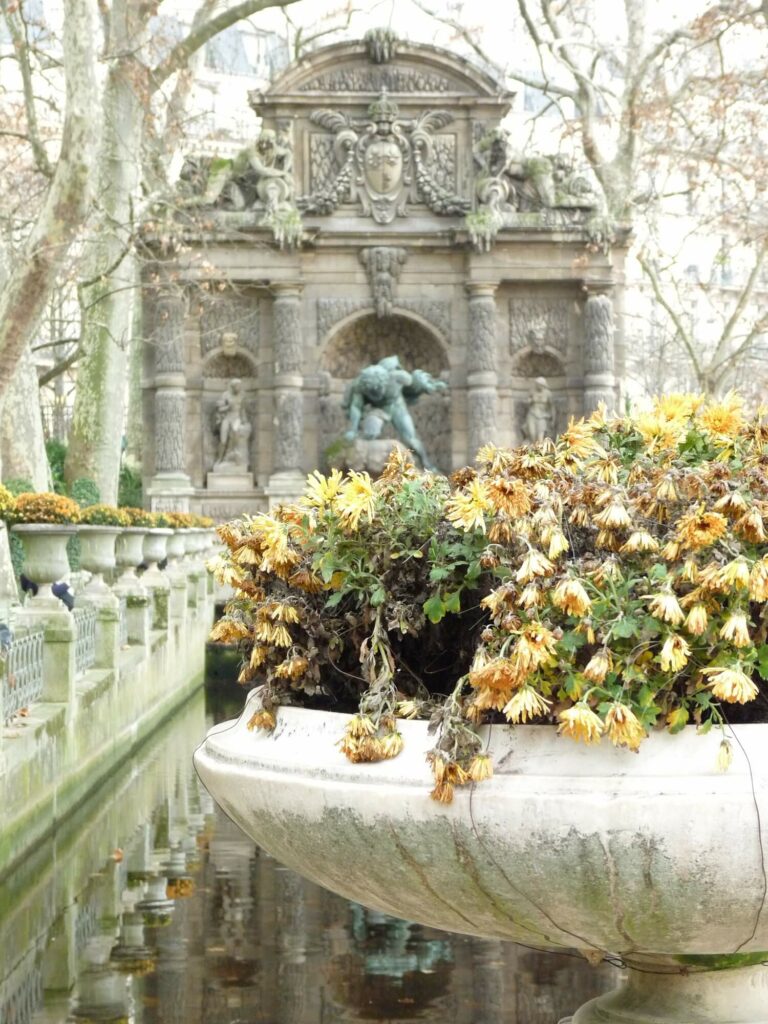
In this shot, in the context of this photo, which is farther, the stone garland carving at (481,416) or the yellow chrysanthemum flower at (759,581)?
the stone garland carving at (481,416)

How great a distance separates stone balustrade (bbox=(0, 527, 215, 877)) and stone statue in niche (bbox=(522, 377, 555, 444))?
12.1m

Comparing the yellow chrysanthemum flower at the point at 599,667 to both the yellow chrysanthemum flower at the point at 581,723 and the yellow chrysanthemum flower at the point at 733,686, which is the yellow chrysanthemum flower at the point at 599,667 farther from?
the yellow chrysanthemum flower at the point at 733,686

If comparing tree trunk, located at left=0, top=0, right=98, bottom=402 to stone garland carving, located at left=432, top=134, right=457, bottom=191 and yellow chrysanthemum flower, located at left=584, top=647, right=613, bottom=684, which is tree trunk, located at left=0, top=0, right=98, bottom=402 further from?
stone garland carving, located at left=432, top=134, right=457, bottom=191

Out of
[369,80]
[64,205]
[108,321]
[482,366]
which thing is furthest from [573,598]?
[369,80]

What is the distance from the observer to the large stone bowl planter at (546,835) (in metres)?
2.79

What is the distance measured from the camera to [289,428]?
2784cm

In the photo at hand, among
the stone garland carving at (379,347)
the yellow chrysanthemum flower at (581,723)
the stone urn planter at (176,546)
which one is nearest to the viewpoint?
the yellow chrysanthemum flower at (581,723)

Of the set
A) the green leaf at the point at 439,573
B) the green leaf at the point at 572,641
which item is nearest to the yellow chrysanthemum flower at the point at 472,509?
the green leaf at the point at 439,573

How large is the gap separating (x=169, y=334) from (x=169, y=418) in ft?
4.66

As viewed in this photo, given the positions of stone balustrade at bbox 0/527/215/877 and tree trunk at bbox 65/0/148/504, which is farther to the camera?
tree trunk at bbox 65/0/148/504

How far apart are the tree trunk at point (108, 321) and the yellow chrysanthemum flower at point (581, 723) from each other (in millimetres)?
19276

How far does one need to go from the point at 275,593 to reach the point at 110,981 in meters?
2.91

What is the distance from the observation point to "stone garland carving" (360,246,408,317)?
1105 inches

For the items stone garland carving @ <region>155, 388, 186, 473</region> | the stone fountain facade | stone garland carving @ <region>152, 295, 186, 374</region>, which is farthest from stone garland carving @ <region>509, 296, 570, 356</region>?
stone garland carving @ <region>155, 388, 186, 473</region>
